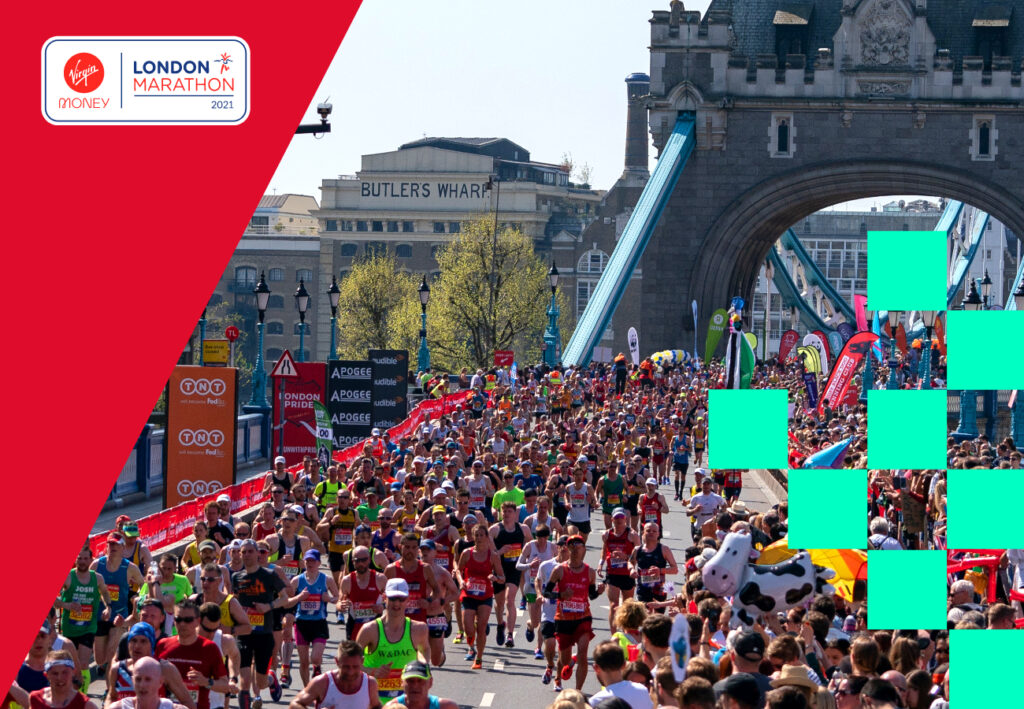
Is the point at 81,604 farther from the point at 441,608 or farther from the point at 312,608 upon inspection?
the point at 441,608

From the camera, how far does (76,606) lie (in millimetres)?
15055

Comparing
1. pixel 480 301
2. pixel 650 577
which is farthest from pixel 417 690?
pixel 480 301

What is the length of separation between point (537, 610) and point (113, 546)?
16.1ft

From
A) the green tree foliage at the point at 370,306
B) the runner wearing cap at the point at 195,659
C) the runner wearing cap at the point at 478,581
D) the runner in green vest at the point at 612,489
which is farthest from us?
the green tree foliage at the point at 370,306

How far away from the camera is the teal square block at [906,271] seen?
12.3 meters

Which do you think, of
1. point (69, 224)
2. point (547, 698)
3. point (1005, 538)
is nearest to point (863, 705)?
point (1005, 538)

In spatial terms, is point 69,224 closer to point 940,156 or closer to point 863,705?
point 863,705

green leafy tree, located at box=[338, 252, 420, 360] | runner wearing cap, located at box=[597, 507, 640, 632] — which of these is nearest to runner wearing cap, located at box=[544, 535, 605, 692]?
runner wearing cap, located at box=[597, 507, 640, 632]

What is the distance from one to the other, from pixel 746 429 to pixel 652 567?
4397 millimetres

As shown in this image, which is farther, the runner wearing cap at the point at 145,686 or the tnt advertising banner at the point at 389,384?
the tnt advertising banner at the point at 389,384

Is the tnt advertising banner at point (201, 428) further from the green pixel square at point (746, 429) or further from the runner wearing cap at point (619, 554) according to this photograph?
the green pixel square at point (746, 429)

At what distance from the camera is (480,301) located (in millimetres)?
82562

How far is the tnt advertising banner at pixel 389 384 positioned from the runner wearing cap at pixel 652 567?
56.5 feet

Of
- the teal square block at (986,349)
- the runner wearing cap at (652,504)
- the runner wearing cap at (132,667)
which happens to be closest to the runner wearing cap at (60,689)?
the runner wearing cap at (132,667)
